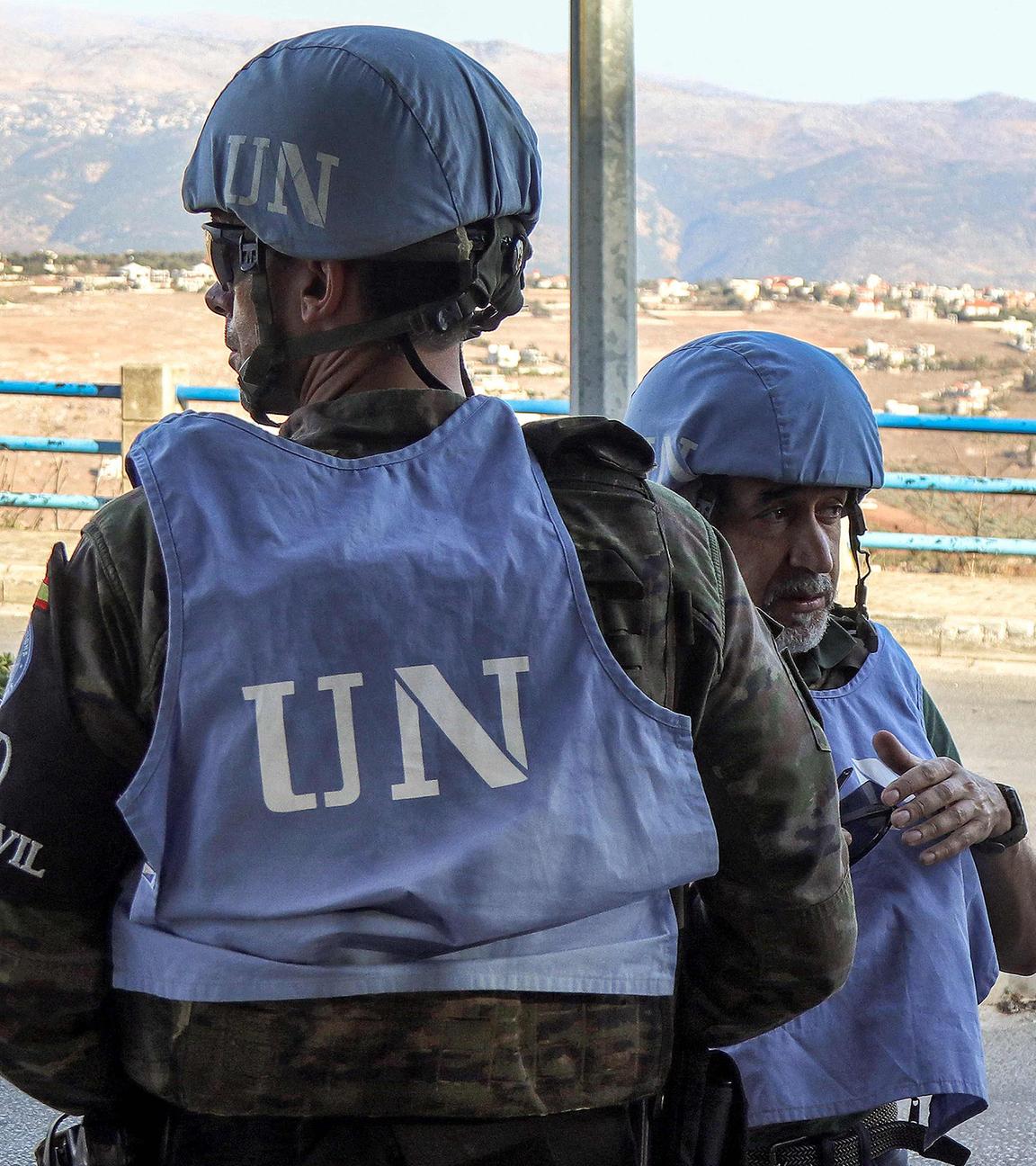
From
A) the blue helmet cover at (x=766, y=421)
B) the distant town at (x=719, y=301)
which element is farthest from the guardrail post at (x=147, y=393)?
the distant town at (x=719, y=301)

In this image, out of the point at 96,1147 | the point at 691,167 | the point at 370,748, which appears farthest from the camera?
the point at 691,167

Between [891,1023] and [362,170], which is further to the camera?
[891,1023]

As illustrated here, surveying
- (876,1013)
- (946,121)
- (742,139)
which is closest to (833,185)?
(742,139)

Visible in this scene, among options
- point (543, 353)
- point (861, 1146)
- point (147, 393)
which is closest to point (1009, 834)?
point (861, 1146)

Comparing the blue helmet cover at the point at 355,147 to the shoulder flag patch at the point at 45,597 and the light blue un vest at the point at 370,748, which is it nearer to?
the light blue un vest at the point at 370,748

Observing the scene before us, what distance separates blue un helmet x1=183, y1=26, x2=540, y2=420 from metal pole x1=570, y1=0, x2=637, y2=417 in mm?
2434

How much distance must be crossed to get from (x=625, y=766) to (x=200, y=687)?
32cm

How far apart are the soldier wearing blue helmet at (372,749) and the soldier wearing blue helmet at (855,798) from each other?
18.0 inches

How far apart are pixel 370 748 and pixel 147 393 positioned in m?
8.48

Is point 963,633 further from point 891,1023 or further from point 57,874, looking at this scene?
point 57,874

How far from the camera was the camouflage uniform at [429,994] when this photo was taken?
1094 mm

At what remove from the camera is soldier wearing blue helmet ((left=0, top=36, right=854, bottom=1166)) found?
1.07 meters

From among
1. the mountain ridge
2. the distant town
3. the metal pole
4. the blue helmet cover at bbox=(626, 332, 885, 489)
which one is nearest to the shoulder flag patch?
the blue helmet cover at bbox=(626, 332, 885, 489)

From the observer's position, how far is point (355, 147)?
4.08 ft
